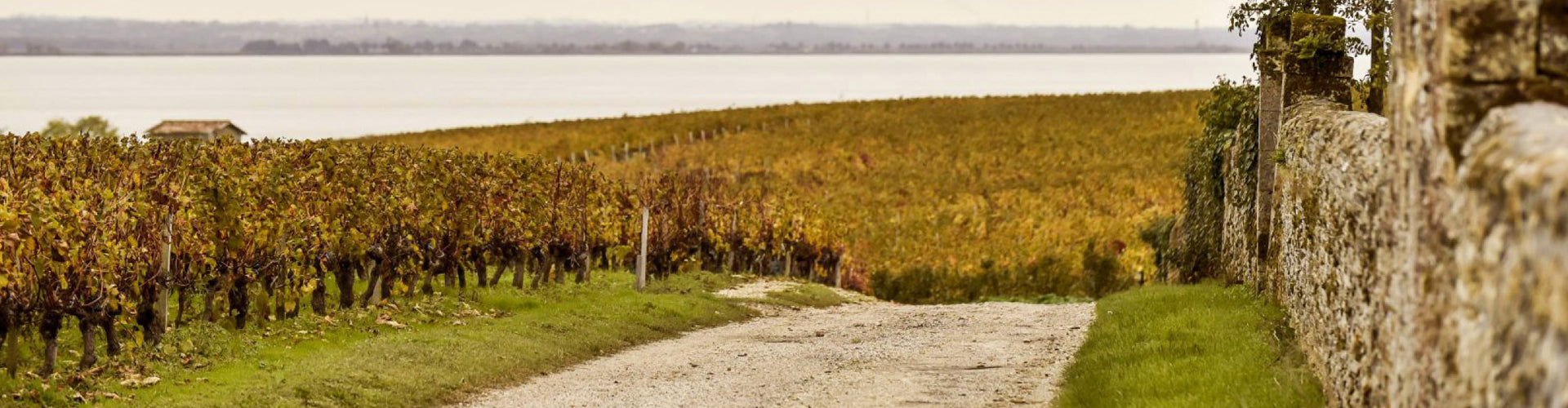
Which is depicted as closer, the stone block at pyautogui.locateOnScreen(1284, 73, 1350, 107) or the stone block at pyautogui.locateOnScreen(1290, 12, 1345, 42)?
the stone block at pyautogui.locateOnScreen(1284, 73, 1350, 107)

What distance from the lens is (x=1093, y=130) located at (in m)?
78.2

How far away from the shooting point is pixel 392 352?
2028cm

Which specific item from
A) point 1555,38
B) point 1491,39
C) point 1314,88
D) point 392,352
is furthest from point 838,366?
point 1555,38

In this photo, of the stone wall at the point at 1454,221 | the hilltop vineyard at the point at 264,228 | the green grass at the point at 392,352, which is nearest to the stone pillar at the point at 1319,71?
the stone wall at the point at 1454,221

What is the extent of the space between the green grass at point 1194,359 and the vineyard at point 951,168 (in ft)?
54.8

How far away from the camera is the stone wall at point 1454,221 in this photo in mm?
6551

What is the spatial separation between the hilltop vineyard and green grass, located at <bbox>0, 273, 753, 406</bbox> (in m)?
0.60

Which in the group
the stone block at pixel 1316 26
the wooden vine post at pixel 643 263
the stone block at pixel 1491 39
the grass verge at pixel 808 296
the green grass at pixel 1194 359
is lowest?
the grass verge at pixel 808 296

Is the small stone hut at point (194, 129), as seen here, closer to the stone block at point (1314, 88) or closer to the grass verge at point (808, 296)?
the grass verge at point (808, 296)

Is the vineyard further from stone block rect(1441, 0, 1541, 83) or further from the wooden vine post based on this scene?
stone block rect(1441, 0, 1541, 83)

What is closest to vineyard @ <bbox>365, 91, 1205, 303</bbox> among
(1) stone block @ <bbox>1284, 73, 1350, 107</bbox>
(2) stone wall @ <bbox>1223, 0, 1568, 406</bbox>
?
(1) stone block @ <bbox>1284, 73, 1350, 107</bbox>

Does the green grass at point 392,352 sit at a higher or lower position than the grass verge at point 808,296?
higher

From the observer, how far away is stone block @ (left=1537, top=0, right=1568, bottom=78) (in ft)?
28.3

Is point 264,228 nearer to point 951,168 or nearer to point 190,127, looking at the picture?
point 190,127
